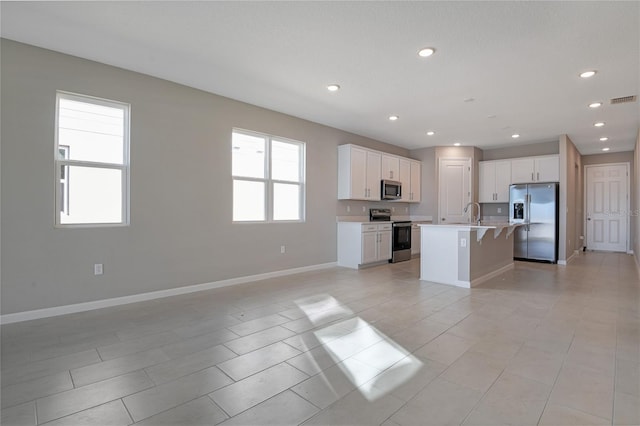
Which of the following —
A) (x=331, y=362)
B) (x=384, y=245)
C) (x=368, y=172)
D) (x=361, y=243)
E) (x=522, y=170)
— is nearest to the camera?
(x=331, y=362)

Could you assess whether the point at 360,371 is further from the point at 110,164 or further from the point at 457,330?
the point at 110,164

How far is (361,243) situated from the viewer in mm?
6086

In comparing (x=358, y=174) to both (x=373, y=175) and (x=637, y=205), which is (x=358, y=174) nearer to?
(x=373, y=175)

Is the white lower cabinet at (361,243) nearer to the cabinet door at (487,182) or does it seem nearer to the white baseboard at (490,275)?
the white baseboard at (490,275)

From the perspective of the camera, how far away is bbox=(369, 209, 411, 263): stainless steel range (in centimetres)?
684

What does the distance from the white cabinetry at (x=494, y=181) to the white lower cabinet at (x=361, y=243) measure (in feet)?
10.4

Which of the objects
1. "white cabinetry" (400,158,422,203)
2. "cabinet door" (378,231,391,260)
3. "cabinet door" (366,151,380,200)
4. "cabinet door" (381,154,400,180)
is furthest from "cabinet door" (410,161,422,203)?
"cabinet door" (378,231,391,260)

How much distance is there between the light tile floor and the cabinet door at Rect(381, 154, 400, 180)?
11.7ft

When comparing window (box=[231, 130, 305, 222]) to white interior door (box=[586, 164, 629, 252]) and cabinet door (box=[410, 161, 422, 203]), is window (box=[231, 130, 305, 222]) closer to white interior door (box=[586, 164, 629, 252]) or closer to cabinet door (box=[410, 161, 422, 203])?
cabinet door (box=[410, 161, 422, 203])

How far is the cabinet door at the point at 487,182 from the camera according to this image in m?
7.98

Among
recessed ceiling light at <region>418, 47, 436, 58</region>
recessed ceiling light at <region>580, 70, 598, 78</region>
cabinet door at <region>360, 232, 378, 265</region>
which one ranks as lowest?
cabinet door at <region>360, 232, 378, 265</region>

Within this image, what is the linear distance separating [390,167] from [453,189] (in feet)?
6.00

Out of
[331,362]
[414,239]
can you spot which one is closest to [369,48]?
[331,362]

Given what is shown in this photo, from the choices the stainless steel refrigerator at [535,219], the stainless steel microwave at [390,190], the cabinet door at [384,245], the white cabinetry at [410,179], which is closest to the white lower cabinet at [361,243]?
the cabinet door at [384,245]
